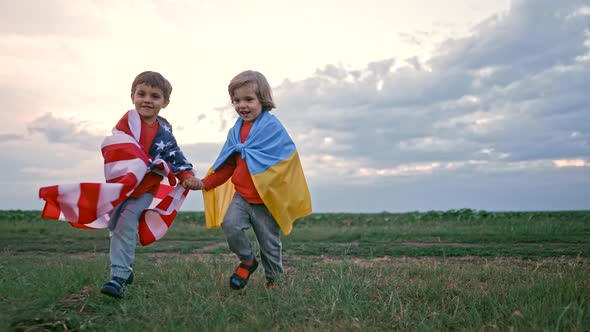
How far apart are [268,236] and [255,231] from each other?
0.14m

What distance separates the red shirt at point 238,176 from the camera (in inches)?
199

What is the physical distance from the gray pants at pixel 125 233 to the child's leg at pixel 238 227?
0.94 m

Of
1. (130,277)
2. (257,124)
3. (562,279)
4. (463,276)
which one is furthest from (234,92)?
(562,279)

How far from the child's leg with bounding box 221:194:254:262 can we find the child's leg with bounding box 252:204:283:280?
98 mm

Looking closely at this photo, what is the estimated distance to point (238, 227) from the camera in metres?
4.96

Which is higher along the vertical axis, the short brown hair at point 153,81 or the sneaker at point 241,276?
the short brown hair at point 153,81

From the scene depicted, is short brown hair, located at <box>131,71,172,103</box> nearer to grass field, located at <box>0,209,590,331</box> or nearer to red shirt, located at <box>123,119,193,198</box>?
red shirt, located at <box>123,119,193,198</box>

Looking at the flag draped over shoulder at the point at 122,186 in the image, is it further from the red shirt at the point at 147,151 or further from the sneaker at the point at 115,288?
the sneaker at the point at 115,288

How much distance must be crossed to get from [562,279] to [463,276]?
105 centimetres

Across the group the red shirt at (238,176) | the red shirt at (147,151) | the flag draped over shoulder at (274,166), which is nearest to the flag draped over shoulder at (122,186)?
the red shirt at (147,151)

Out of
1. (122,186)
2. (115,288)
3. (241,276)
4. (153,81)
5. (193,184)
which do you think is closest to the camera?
(115,288)

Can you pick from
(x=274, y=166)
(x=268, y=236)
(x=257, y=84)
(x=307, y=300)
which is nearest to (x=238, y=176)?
(x=274, y=166)

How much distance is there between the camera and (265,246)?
5.16 metres

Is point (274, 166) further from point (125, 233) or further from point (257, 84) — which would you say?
point (125, 233)
